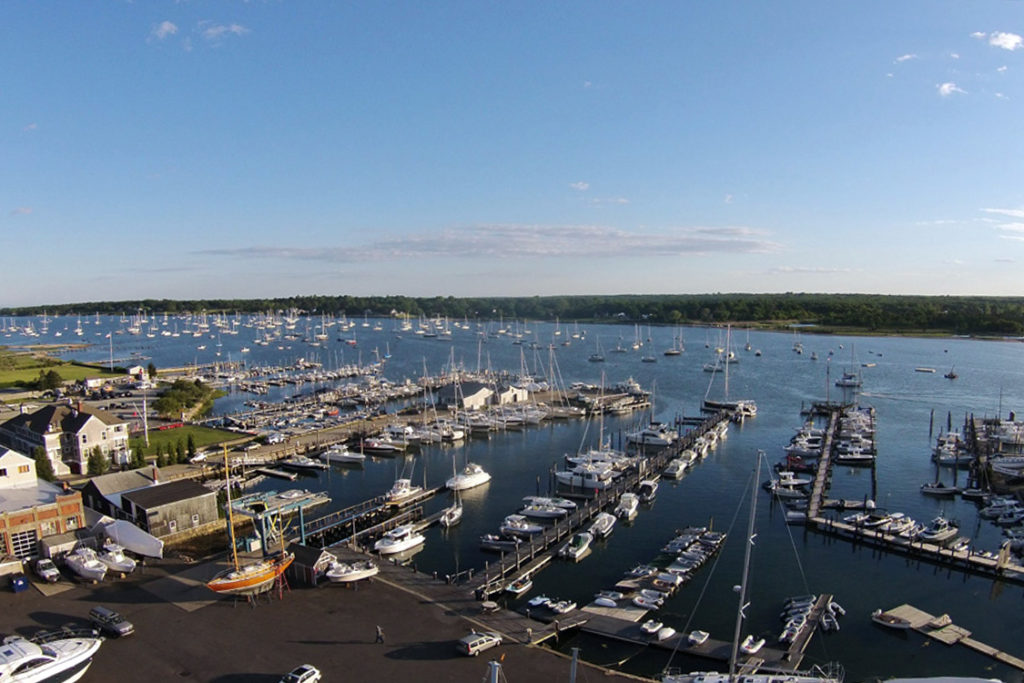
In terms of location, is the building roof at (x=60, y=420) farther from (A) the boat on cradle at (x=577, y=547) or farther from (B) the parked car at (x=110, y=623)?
(A) the boat on cradle at (x=577, y=547)

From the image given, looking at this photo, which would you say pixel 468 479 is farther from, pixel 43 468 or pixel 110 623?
pixel 110 623

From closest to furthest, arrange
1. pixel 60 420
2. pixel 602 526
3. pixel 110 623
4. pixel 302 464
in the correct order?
pixel 110 623 → pixel 602 526 → pixel 60 420 → pixel 302 464

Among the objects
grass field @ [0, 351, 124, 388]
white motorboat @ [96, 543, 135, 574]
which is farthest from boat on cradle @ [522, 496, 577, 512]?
grass field @ [0, 351, 124, 388]

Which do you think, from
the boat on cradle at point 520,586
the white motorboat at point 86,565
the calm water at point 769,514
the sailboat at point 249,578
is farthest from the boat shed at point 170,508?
the boat on cradle at point 520,586

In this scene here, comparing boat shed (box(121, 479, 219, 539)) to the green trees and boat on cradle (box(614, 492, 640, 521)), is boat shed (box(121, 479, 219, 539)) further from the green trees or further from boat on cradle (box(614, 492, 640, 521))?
boat on cradle (box(614, 492, 640, 521))

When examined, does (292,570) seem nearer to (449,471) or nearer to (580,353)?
(449,471)

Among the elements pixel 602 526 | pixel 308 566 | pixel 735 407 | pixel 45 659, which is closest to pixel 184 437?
pixel 308 566
